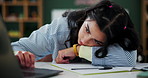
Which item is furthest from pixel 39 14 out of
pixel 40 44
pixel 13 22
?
pixel 40 44

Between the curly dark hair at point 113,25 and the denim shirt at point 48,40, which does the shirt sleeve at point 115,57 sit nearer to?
the curly dark hair at point 113,25

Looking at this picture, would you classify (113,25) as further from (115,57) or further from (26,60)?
(26,60)

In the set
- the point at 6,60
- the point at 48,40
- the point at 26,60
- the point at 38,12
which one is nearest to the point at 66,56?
the point at 48,40

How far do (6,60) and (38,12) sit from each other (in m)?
4.80

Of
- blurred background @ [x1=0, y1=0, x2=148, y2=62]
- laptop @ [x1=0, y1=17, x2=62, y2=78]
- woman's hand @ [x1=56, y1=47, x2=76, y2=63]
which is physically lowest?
woman's hand @ [x1=56, y1=47, x2=76, y2=63]

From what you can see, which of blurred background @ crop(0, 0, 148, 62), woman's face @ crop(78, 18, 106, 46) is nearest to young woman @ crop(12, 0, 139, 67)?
woman's face @ crop(78, 18, 106, 46)

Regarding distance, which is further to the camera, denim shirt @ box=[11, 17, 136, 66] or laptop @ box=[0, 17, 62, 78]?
denim shirt @ box=[11, 17, 136, 66]

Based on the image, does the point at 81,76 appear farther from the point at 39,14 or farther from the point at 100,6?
the point at 39,14

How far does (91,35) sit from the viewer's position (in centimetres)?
115

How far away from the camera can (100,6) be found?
1.22m

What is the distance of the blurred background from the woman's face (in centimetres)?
413

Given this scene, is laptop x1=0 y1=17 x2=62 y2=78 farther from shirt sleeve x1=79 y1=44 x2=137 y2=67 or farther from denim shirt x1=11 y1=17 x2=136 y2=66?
denim shirt x1=11 y1=17 x2=136 y2=66

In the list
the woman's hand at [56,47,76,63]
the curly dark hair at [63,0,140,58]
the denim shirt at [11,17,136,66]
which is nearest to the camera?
the curly dark hair at [63,0,140,58]

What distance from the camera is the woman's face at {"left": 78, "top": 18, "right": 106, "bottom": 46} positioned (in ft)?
3.69
